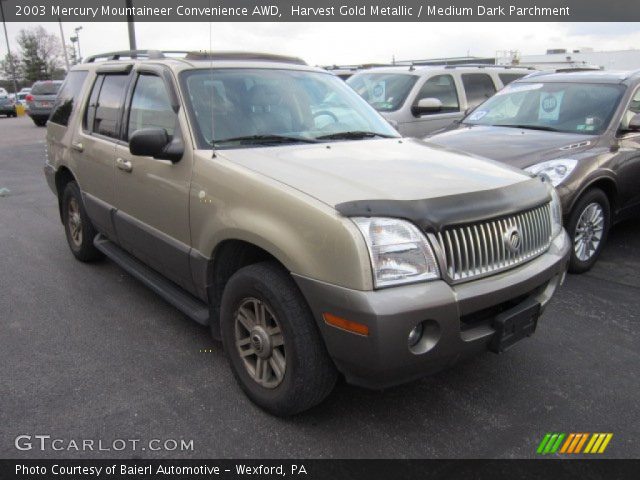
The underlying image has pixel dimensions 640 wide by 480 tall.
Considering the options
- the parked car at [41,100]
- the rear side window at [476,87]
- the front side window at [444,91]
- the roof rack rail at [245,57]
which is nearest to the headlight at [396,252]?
the roof rack rail at [245,57]

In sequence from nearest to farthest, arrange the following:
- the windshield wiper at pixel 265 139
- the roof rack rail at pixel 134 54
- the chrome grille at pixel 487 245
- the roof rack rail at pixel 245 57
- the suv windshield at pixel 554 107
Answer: the chrome grille at pixel 487 245 → the windshield wiper at pixel 265 139 → the roof rack rail at pixel 245 57 → the roof rack rail at pixel 134 54 → the suv windshield at pixel 554 107

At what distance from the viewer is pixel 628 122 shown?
17.6 feet

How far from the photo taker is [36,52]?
211 ft

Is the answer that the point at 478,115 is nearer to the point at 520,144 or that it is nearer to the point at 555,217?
the point at 520,144

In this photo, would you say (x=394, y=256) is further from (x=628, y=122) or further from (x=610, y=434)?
(x=628, y=122)

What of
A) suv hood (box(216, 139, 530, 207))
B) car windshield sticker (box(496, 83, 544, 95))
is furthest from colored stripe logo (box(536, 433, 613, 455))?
car windshield sticker (box(496, 83, 544, 95))

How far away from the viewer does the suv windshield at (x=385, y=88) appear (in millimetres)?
8547

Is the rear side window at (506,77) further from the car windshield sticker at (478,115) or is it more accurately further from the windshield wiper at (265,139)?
the windshield wiper at (265,139)

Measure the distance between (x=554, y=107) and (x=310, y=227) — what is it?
4.44 meters

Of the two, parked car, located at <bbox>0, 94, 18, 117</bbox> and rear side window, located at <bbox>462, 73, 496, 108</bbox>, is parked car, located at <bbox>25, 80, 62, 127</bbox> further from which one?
rear side window, located at <bbox>462, 73, 496, 108</bbox>

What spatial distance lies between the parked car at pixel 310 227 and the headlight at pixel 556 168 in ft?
5.12

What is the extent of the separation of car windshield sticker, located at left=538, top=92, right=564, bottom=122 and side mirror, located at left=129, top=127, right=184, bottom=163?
414 cm

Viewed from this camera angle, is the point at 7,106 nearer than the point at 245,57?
No

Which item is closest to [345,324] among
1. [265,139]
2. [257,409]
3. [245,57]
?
[257,409]
